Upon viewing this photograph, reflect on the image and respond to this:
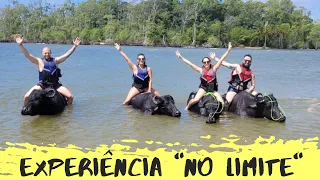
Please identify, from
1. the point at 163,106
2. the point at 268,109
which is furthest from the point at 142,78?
the point at 268,109

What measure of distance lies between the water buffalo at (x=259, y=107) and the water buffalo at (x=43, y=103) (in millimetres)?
4035

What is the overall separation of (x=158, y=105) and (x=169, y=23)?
109929mm

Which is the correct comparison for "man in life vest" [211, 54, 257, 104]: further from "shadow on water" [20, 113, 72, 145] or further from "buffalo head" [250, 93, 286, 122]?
"shadow on water" [20, 113, 72, 145]

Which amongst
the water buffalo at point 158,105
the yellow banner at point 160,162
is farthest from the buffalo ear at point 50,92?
the yellow banner at point 160,162

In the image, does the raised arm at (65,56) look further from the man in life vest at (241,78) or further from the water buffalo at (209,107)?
the man in life vest at (241,78)

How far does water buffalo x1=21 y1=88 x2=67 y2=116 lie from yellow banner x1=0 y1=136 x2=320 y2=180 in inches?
79.2

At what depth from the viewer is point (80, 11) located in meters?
122

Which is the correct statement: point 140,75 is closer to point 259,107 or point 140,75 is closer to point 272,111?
point 259,107

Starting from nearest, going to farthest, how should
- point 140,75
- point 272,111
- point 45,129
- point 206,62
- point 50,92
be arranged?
point 45,129, point 272,111, point 50,92, point 206,62, point 140,75

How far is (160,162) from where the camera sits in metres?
5.84

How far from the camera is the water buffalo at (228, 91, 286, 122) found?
8644 millimetres

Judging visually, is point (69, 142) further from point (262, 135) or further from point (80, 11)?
point (80, 11)

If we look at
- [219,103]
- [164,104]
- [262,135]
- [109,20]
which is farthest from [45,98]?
[109,20]

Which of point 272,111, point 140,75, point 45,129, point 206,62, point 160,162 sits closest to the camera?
point 160,162
